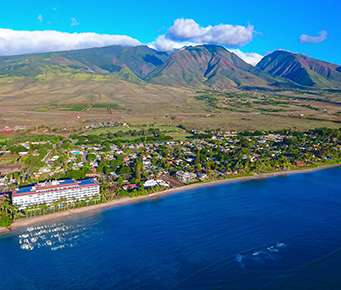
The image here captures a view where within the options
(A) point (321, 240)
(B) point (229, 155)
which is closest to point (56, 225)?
(A) point (321, 240)

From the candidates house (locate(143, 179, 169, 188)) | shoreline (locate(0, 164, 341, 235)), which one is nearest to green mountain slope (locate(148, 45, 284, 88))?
shoreline (locate(0, 164, 341, 235))

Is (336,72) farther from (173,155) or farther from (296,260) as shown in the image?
(296,260)

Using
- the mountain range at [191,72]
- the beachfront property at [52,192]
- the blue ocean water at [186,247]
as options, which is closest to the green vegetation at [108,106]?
the mountain range at [191,72]

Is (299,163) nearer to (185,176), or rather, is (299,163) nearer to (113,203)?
(185,176)

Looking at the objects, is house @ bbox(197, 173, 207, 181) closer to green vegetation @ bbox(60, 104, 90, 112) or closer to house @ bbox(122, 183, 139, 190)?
house @ bbox(122, 183, 139, 190)

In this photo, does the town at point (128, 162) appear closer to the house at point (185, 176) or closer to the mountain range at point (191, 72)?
the house at point (185, 176)
